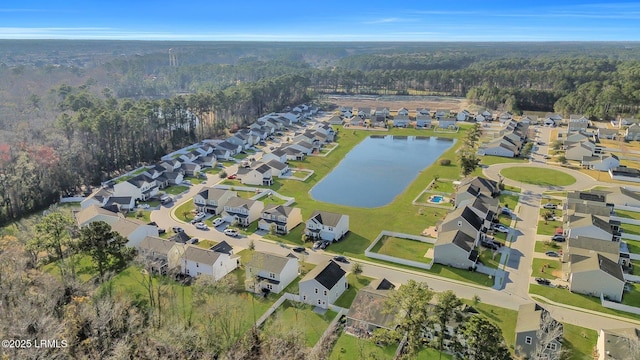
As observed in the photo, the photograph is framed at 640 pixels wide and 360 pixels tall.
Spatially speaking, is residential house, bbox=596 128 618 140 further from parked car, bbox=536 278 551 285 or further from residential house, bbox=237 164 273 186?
residential house, bbox=237 164 273 186

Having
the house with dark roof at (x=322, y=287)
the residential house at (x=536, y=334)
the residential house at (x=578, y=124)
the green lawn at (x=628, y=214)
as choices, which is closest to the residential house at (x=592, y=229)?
the green lawn at (x=628, y=214)

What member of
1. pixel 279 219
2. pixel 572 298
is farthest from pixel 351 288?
pixel 572 298

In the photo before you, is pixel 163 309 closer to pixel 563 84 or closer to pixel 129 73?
pixel 563 84

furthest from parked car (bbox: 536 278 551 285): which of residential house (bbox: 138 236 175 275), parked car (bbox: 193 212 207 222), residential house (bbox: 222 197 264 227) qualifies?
parked car (bbox: 193 212 207 222)

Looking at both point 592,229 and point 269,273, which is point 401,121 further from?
point 269,273

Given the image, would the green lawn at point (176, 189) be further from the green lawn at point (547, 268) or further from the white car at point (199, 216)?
the green lawn at point (547, 268)

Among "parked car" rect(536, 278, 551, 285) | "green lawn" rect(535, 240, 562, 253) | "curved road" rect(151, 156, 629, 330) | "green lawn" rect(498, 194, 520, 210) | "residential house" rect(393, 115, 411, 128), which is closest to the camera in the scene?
"curved road" rect(151, 156, 629, 330)
